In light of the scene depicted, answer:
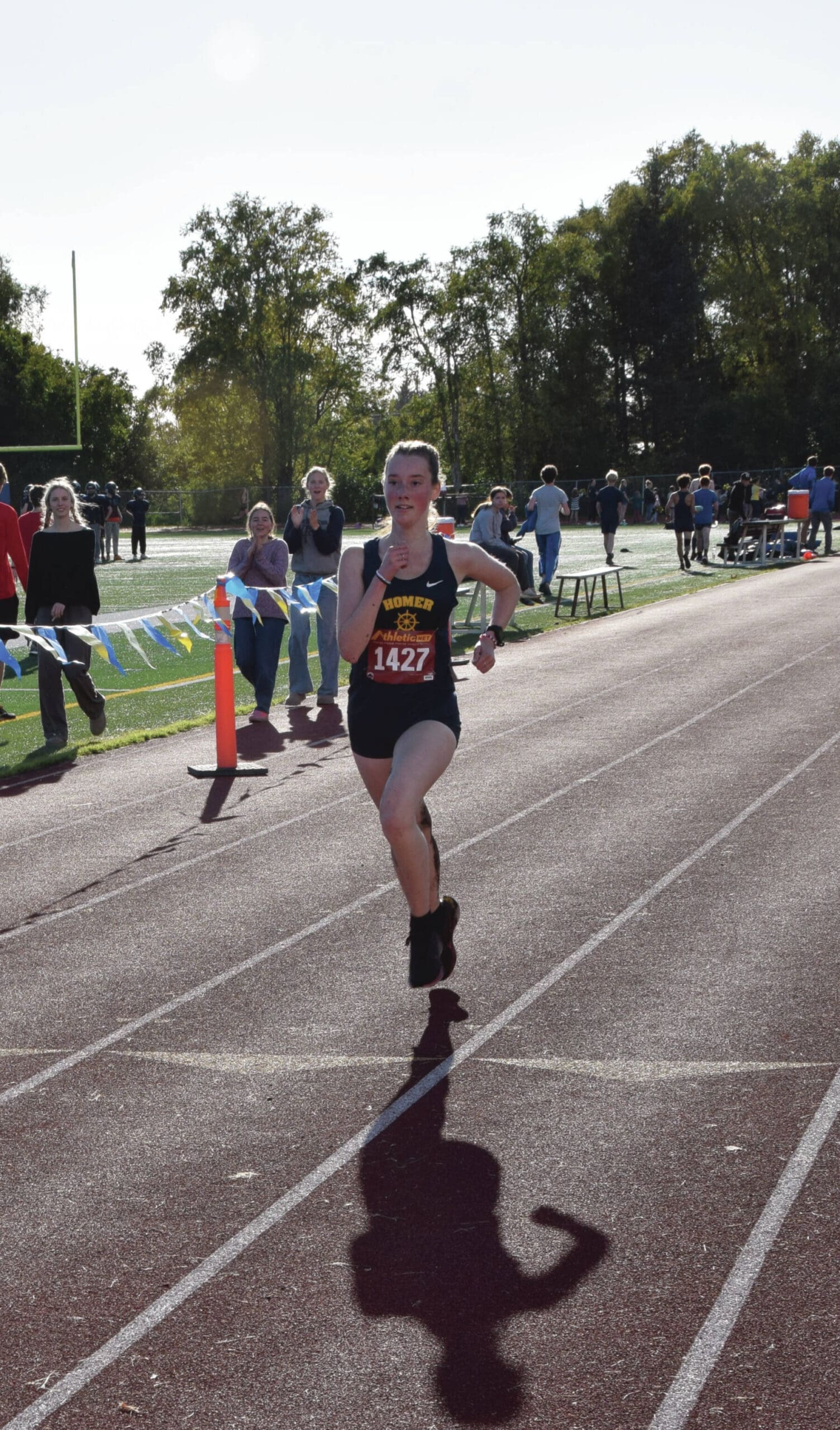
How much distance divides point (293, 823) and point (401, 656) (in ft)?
12.4

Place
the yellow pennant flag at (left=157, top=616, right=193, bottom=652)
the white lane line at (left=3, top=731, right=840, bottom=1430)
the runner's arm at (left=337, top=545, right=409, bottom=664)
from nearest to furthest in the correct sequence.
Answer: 1. the white lane line at (left=3, top=731, right=840, bottom=1430)
2. the runner's arm at (left=337, top=545, right=409, bottom=664)
3. the yellow pennant flag at (left=157, top=616, right=193, bottom=652)

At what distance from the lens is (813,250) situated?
77.5 metres

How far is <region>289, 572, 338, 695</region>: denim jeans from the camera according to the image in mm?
14094

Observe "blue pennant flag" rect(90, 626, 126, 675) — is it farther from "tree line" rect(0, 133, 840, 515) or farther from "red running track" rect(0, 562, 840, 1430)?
"tree line" rect(0, 133, 840, 515)

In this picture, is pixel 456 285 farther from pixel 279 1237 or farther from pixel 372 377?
pixel 279 1237

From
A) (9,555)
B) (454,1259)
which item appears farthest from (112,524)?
(454,1259)

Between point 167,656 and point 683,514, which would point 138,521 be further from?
point 167,656

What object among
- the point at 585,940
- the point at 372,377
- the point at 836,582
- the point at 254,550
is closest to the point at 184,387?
the point at 372,377

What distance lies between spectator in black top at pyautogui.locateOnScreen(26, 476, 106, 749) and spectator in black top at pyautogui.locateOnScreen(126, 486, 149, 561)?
3053 centimetres

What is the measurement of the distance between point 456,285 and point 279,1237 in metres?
81.7

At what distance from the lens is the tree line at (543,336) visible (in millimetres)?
Result: 77938

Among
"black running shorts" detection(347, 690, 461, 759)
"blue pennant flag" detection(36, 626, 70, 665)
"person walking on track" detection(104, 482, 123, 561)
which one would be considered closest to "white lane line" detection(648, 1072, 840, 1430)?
"black running shorts" detection(347, 690, 461, 759)

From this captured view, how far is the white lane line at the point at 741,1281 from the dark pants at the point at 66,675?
27.2 ft

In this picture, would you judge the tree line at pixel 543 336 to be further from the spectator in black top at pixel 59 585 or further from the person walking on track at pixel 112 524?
the spectator in black top at pixel 59 585
